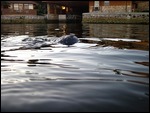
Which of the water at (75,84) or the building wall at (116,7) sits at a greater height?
the building wall at (116,7)

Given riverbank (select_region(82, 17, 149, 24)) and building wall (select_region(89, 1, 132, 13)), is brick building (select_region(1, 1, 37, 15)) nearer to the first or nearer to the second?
building wall (select_region(89, 1, 132, 13))

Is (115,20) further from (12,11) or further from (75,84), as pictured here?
(75,84)

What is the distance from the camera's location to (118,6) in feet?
120

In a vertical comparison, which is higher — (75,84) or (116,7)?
(116,7)

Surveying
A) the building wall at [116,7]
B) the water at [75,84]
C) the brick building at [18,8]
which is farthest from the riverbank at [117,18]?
the water at [75,84]

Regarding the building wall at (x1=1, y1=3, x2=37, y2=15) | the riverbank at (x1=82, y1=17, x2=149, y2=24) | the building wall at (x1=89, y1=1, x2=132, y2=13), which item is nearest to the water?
the riverbank at (x1=82, y1=17, x2=149, y2=24)

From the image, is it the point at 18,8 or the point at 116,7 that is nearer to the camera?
the point at 116,7

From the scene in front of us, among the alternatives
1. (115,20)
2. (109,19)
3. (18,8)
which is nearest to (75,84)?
(115,20)

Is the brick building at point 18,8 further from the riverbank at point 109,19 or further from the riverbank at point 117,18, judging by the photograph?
the riverbank at point 117,18

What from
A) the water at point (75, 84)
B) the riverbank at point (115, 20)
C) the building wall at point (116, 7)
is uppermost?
the building wall at point (116, 7)

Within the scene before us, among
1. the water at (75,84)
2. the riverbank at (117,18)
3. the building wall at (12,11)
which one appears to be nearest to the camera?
the water at (75,84)

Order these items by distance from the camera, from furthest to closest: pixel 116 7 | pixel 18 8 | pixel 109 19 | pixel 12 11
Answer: pixel 18 8 < pixel 12 11 < pixel 116 7 < pixel 109 19

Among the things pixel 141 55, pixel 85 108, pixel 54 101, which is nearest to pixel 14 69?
pixel 54 101

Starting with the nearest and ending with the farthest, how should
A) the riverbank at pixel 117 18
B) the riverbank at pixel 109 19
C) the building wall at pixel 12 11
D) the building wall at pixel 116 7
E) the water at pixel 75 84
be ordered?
the water at pixel 75 84
the riverbank at pixel 117 18
the riverbank at pixel 109 19
the building wall at pixel 116 7
the building wall at pixel 12 11
